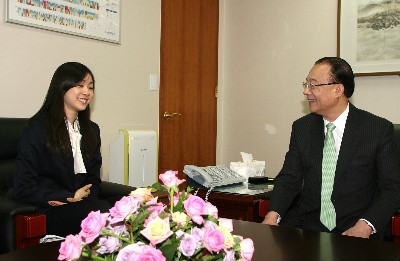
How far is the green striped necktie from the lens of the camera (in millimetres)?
2215

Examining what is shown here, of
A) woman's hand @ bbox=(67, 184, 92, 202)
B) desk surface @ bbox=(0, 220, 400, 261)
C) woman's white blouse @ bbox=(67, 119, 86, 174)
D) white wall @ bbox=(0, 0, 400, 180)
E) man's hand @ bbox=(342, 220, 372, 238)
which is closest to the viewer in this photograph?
desk surface @ bbox=(0, 220, 400, 261)

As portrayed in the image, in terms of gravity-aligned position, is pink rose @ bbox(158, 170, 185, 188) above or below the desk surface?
above

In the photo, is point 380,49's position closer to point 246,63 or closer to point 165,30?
point 246,63

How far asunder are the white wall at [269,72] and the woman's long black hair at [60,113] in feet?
7.12

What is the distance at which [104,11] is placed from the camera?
3.41 meters

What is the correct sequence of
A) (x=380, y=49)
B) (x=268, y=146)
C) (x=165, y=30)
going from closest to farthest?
(x=380, y=49), (x=165, y=30), (x=268, y=146)

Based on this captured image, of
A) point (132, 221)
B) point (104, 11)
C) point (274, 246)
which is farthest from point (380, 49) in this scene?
point (132, 221)

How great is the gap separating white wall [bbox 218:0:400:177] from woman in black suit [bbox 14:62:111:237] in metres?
2.09

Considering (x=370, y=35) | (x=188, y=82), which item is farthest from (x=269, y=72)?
(x=370, y=35)

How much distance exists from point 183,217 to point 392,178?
149cm

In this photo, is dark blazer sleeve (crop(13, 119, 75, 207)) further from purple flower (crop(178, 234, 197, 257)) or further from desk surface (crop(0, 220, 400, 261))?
purple flower (crop(178, 234, 197, 257))

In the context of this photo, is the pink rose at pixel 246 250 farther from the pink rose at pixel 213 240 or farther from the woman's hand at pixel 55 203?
the woman's hand at pixel 55 203

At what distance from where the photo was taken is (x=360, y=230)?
6.58ft

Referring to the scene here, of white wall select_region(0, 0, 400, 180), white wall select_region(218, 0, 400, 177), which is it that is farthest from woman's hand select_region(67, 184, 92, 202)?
white wall select_region(218, 0, 400, 177)
